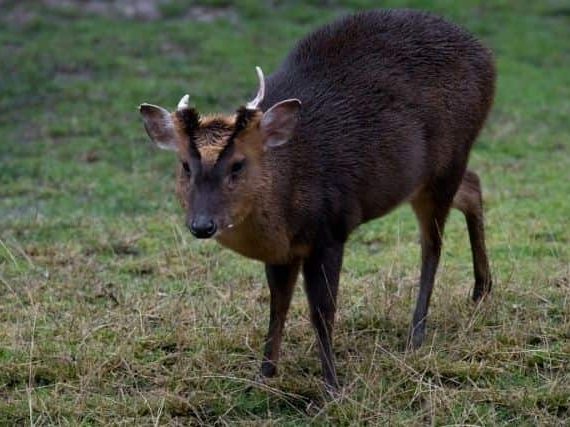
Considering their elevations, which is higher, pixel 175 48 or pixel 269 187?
pixel 269 187

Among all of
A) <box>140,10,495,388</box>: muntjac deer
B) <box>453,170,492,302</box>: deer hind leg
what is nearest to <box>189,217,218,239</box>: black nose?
<box>140,10,495,388</box>: muntjac deer

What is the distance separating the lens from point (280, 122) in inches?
224

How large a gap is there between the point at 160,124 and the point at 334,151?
0.89 meters

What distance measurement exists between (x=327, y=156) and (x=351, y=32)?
2.77ft

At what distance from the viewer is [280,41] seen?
13.9 meters

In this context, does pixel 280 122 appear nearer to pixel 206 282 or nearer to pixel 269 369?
pixel 269 369

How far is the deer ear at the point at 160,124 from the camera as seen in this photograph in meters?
5.67

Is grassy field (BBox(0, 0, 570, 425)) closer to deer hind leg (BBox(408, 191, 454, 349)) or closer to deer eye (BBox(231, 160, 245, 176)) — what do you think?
deer hind leg (BBox(408, 191, 454, 349))

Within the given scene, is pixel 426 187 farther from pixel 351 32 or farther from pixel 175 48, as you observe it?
pixel 175 48

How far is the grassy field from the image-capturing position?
→ 573 centimetres

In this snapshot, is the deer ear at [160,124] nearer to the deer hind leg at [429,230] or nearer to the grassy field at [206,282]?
the grassy field at [206,282]

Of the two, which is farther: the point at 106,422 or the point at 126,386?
the point at 126,386

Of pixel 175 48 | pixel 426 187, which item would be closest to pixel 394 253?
pixel 426 187

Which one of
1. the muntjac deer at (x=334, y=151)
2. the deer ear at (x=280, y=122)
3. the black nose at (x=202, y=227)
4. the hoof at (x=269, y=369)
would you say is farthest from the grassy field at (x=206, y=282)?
the deer ear at (x=280, y=122)
